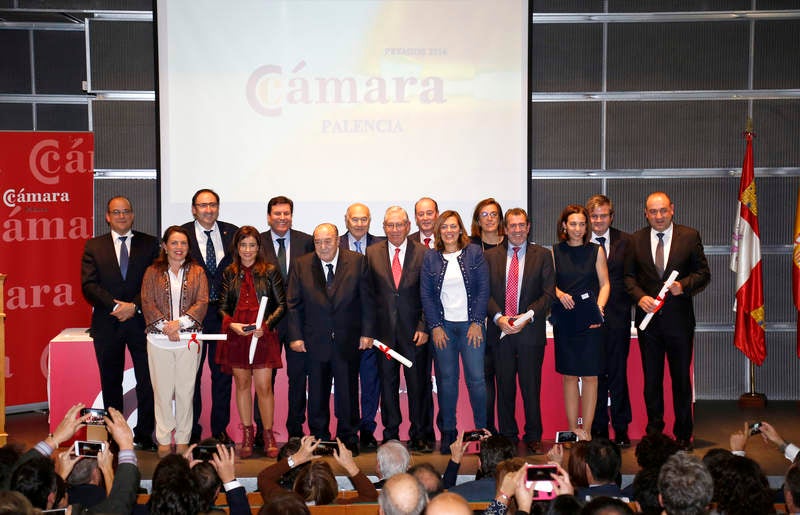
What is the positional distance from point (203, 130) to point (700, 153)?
414 centimetres

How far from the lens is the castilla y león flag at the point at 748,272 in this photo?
23.9 feet

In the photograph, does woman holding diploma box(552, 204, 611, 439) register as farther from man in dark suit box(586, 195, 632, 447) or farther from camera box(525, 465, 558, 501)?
camera box(525, 465, 558, 501)

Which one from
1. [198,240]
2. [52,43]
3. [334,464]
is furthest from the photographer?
[52,43]

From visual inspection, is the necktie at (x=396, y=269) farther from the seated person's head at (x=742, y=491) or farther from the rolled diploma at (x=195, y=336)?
the seated person's head at (x=742, y=491)

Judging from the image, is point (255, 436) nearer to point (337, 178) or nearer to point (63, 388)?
point (63, 388)

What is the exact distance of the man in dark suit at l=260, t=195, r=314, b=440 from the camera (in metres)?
6.04

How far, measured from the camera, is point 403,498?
2928 millimetres

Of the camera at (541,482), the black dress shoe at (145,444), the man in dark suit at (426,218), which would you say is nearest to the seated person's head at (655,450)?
the camera at (541,482)

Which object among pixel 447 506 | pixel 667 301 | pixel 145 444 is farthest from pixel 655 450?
pixel 145 444

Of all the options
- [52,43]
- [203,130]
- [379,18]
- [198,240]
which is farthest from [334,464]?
[52,43]

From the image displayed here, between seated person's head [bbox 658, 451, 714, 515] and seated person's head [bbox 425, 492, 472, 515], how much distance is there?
763mm

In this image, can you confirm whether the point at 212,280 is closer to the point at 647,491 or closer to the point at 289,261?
the point at 289,261

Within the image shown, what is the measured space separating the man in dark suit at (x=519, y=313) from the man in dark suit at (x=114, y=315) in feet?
7.75

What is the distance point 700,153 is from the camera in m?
7.71
